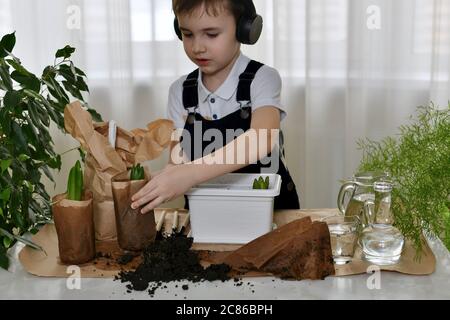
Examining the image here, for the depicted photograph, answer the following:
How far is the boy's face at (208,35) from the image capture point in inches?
58.1

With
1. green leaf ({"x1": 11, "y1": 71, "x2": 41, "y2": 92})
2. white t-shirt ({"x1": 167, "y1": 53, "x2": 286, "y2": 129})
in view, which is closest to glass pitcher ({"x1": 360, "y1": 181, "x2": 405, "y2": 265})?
white t-shirt ({"x1": 167, "y1": 53, "x2": 286, "y2": 129})

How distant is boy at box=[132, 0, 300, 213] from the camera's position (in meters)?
1.37

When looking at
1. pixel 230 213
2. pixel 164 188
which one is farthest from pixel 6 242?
pixel 230 213

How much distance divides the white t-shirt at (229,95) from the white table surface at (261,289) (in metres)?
0.58

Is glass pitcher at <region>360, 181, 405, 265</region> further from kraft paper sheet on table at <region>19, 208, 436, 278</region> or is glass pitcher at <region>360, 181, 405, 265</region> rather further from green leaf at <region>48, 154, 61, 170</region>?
green leaf at <region>48, 154, 61, 170</region>

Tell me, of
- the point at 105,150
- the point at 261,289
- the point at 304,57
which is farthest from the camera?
the point at 304,57

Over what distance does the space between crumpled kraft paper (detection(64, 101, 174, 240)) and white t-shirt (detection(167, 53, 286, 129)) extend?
36 centimetres

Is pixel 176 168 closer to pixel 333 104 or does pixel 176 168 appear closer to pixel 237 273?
pixel 237 273

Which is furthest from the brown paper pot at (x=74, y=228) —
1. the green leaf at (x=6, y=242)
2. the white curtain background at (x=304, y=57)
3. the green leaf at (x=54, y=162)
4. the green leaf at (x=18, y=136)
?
the white curtain background at (x=304, y=57)

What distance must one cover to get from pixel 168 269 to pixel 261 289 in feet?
0.58

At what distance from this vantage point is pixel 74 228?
4.08 feet

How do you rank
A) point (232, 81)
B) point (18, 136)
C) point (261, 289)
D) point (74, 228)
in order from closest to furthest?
point (261, 289), point (74, 228), point (18, 136), point (232, 81)

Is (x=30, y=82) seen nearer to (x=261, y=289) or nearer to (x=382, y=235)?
(x=261, y=289)

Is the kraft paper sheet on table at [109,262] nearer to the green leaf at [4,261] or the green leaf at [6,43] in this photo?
the green leaf at [4,261]
